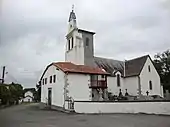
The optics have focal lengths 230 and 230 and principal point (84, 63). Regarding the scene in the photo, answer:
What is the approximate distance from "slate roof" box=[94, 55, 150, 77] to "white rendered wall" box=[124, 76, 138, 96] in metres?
0.75

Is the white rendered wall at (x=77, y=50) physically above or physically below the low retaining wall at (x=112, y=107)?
above

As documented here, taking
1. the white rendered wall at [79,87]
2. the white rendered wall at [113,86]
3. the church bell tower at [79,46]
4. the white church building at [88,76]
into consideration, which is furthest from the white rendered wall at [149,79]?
the white rendered wall at [79,87]

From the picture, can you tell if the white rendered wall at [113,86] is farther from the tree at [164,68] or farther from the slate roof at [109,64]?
the tree at [164,68]

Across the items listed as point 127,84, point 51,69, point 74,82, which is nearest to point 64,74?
point 74,82

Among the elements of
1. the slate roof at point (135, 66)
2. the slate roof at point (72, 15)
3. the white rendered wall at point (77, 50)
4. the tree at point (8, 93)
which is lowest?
the tree at point (8, 93)

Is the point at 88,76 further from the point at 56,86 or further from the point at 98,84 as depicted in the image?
the point at 56,86

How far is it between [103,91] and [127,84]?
7361mm

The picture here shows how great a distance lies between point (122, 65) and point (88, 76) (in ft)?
44.0

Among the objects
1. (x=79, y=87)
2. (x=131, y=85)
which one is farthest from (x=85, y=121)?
(x=131, y=85)

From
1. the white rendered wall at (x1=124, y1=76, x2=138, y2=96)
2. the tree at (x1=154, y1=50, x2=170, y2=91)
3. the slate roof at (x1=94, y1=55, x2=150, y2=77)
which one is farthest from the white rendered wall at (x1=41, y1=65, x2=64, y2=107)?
the tree at (x1=154, y1=50, x2=170, y2=91)

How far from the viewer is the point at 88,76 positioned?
85.8 feet

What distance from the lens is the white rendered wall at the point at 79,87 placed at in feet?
81.7

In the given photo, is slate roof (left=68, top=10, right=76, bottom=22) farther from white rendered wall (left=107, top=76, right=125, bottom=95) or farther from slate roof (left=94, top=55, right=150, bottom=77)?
white rendered wall (left=107, top=76, right=125, bottom=95)

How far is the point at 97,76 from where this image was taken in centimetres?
2730
